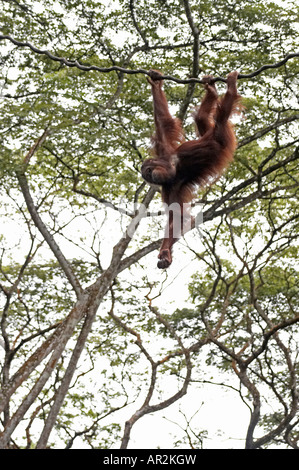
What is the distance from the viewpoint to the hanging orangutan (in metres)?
4.12

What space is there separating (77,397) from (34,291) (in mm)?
1934

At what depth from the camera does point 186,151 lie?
14.0 feet

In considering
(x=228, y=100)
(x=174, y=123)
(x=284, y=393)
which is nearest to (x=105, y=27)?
(x=174, y=123)

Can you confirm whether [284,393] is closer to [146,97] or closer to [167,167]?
[146,97]

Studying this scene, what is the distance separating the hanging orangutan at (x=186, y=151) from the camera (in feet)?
13.5

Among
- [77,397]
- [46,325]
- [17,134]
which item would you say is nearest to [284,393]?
[77,397]

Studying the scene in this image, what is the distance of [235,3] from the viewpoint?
7.42 m
